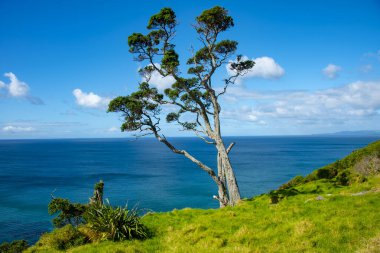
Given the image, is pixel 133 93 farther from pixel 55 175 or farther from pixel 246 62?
pixel 55 175

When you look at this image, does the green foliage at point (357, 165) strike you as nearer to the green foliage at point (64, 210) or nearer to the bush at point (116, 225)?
the green foliage at point (64, 210)

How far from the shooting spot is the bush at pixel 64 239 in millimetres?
14234

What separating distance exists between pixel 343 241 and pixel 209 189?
62800 mm

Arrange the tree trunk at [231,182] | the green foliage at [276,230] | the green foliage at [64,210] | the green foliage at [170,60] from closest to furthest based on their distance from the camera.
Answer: the green foliage at [276,230], the green foliage at [64,210], the tree trunk at [231,182], the green foliage at [170,60]

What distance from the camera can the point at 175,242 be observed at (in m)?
13.5

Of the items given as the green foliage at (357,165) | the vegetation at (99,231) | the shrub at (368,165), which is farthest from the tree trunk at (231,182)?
the shrub at (368,165)

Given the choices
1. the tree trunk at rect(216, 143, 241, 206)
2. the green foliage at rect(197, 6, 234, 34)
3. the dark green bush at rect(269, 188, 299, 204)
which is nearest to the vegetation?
the dark green bush at rect(269, 188, 299, 204)

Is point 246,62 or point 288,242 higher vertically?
point 246,62

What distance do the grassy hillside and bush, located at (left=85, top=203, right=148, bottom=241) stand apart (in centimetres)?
63

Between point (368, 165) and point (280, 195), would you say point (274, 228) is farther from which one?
point (368, 165)

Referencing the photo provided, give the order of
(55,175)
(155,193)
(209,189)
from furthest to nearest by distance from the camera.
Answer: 1. (55,175)
2. (209,189)
3. (155,193)

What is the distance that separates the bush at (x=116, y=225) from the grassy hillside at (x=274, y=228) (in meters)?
0.63

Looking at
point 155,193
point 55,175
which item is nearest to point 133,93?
point 155,193

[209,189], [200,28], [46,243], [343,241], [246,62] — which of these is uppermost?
[200,28]
